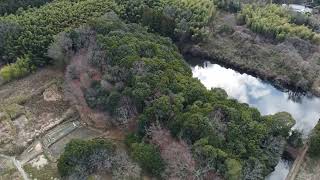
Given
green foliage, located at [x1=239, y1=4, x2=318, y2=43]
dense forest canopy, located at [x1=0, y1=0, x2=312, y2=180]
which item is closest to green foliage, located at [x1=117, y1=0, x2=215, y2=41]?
dense forest canopy, located at [x1=0, y1=0, x2=312, y2=180]

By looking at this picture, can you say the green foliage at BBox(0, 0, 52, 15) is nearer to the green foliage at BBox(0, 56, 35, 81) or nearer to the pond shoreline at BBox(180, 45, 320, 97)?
the green foliage at BBox(0, 56, 35, 81)

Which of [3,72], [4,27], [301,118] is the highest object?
[4,27]

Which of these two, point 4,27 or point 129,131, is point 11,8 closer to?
point 4,27

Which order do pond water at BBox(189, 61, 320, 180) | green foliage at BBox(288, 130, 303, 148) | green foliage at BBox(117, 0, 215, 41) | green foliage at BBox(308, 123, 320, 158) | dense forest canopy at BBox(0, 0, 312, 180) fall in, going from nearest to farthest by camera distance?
1. dense forest canopy at BBox(0, 0, 312, 180)
2. green foliage at BBox(308, 123, 320, 158)
3. green foliage at BBox(288, 130, 303, 148)
4. pond water at BBox(189, 61, 320, 180)
5. green foliage at BBox(117, 0, 215, 41)

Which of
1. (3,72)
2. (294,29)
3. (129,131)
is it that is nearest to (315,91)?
(294,29)

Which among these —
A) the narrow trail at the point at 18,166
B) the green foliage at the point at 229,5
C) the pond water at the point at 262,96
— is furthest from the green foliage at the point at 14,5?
the green foliage at the point at 229,5
